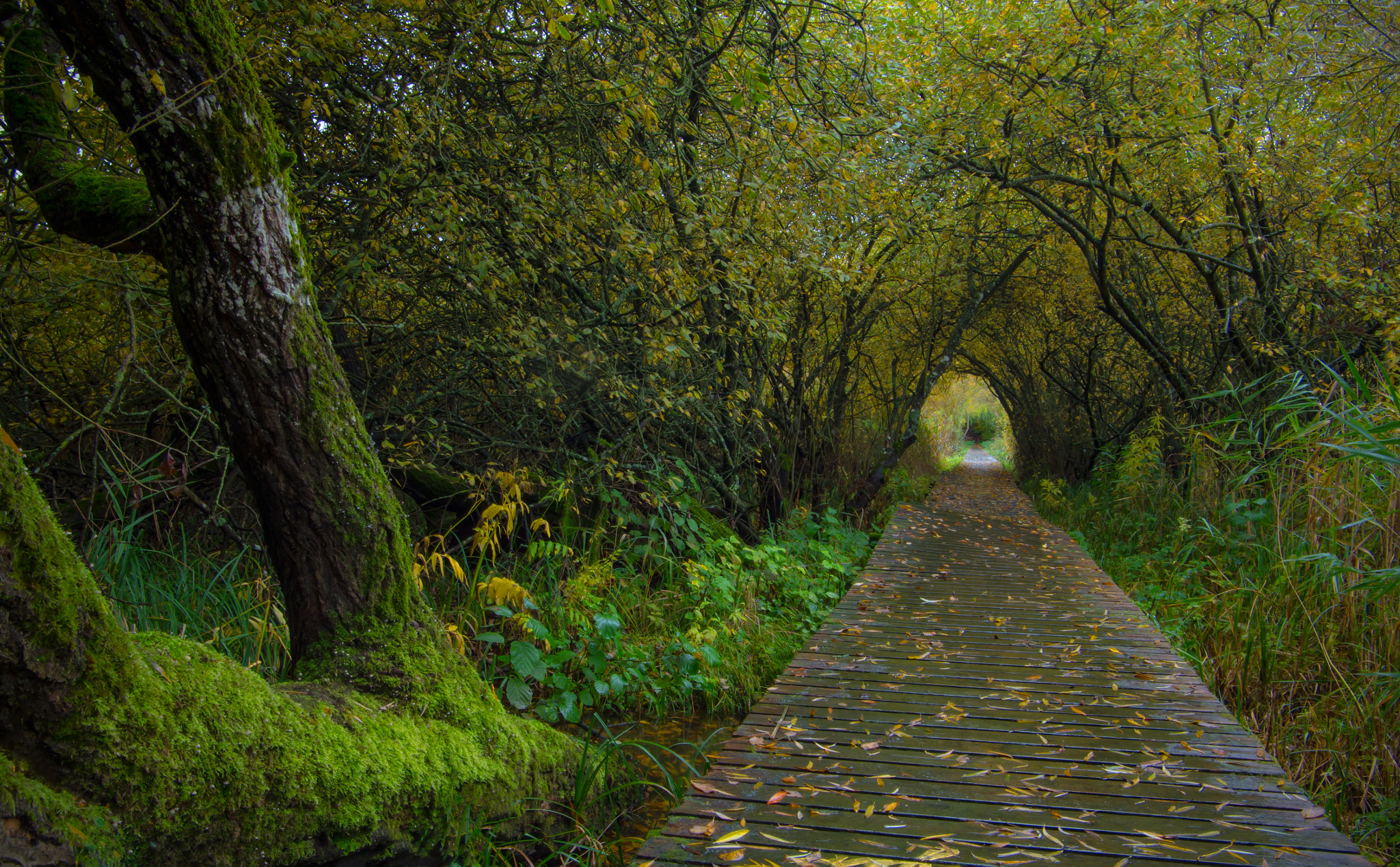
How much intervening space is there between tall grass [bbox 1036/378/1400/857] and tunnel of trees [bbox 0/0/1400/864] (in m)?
0.05

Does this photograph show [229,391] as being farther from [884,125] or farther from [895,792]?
[884,125]

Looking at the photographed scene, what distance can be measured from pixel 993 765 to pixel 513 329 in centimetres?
311

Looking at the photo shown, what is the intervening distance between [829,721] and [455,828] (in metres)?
1.51

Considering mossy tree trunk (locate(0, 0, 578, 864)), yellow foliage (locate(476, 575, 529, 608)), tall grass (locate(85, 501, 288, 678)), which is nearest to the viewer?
mossy tree trunk (locate(0, 0, 578, 864))

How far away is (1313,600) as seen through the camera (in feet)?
12.3

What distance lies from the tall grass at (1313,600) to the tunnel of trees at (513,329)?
0.17 feet

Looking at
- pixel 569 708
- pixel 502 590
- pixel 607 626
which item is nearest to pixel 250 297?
pixel 502 590

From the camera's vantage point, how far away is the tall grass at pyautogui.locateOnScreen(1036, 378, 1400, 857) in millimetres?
3033

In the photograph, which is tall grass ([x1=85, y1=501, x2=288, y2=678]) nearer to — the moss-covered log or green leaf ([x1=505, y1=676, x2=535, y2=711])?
green leaf ([x1=505, y1=676, x2=535, y2=711])

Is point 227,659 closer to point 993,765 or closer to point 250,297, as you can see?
point 250,297

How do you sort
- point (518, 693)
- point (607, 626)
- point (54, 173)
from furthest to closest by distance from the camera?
point (607, 626)
point (518, 693)
point (54, 173)

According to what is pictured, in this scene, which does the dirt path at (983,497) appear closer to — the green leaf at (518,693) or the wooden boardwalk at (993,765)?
the wooden boardwalk at (993,765)

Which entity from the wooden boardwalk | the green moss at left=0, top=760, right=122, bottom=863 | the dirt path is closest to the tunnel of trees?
the green moss at left=0, top=760, right=122, bottom=863

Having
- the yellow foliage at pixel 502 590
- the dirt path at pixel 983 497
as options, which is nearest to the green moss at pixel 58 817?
the yellow foliage at pixel 502 590
